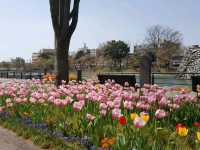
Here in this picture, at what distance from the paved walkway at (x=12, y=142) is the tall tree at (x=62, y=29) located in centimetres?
911

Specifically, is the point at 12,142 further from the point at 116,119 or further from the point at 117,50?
the point at 117,50

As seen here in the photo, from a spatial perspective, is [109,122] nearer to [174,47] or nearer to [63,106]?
[63,106]

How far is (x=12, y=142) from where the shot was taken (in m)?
8.49

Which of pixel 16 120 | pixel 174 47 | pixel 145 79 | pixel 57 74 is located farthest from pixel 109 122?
pixel 174 47

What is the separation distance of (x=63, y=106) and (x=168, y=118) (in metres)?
2.46

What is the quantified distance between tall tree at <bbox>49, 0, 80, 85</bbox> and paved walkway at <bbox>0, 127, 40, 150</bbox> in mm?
9106

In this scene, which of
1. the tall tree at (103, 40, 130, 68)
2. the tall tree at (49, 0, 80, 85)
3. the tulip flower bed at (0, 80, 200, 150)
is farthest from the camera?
the tall tree at (103, 40, 130, 68)

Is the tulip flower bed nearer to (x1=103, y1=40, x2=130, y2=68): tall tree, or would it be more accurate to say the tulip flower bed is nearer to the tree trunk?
the tree trunk

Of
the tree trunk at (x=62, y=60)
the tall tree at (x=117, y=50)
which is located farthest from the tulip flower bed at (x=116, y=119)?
the tall tree at (x=117, y=50)

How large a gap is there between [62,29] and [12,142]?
34.7ft

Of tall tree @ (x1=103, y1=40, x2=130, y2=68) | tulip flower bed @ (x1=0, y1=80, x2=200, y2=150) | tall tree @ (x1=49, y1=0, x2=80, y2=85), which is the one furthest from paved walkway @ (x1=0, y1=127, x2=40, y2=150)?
tall tree @ (x1=103, y1=40, x2=130, y2=68)

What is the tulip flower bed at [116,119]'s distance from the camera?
629 cm

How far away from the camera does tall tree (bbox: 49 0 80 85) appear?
60.5ft

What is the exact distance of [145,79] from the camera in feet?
70.4
